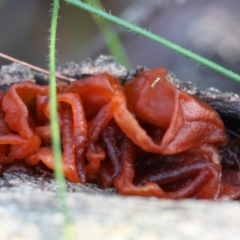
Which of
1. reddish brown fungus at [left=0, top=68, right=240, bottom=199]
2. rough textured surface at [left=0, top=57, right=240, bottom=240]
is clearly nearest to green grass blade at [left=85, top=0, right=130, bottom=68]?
reddish brown fungus at [left=0, top=68, right=240, bottom=199]

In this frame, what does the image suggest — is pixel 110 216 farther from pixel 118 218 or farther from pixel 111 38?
pixel 111 38

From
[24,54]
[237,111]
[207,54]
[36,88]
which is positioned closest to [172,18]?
[207,54]

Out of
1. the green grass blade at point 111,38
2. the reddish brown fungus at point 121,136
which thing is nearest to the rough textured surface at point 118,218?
the reddish brown fungus at point 121,136

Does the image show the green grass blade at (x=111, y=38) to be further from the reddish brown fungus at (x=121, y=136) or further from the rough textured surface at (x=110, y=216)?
the rough textured surface at (x=110, y=216)

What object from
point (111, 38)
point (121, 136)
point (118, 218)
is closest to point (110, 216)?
point (118, 218)

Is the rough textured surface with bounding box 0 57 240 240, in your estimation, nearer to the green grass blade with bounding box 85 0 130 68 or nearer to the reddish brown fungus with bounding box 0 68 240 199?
the reddish brown fungus with bounding box 0 68 240 199

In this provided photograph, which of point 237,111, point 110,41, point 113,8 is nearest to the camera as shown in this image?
point 237,111

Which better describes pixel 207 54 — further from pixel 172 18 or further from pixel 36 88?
pixel 36 88
